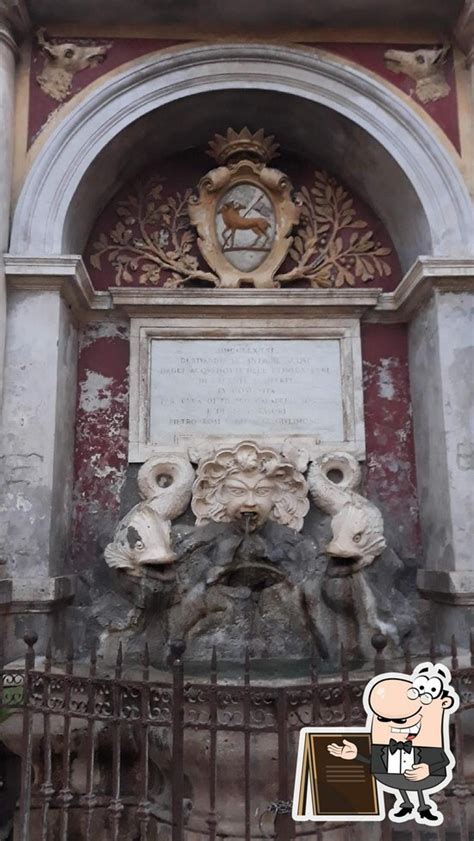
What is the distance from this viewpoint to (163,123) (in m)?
5.54

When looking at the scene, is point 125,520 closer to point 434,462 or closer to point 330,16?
point 434,462

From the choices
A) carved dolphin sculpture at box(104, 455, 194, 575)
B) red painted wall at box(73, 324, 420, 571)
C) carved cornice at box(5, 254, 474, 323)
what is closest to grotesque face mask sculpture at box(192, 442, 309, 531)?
carved dolphin sculpture at box(104, 455, 194, 575)

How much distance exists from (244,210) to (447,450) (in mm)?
2534

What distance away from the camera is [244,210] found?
19.0 ft

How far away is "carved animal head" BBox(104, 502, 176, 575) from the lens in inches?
185

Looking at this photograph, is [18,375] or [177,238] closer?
[18,375]

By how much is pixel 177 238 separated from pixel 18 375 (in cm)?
184

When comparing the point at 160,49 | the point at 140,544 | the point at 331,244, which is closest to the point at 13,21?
the point at 160,49

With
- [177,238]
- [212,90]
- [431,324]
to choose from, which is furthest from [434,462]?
[212,90]

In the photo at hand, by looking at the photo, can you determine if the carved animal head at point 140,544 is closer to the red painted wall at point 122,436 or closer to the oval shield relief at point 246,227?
the red painted wall at point 122,436

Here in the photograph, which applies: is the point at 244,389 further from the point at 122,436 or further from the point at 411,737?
the point at 411,737

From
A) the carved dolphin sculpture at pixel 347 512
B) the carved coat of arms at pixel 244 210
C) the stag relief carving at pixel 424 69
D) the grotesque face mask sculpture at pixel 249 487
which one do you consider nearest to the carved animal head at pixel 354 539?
the carved dolphin sculpture at pixel 347 512

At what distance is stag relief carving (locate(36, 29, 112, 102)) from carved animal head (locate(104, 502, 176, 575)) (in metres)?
3.09

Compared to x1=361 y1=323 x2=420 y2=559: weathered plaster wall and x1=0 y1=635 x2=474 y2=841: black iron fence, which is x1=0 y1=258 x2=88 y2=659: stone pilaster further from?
x1=361 y1=323 x2=420 y2=559: weathered plaster wall
